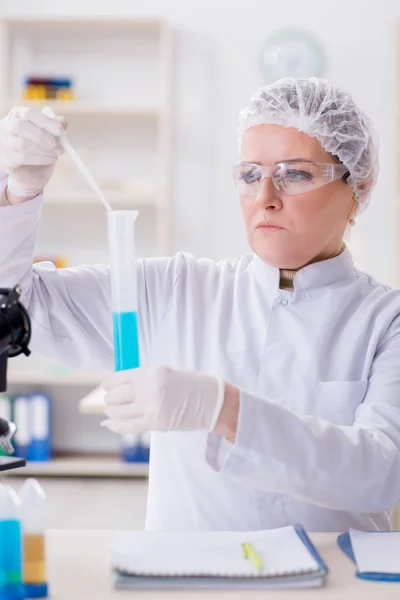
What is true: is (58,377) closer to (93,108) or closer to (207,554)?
(93,108)

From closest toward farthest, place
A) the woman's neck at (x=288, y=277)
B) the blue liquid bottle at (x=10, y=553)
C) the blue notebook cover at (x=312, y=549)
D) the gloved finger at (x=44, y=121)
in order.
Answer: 1. the blue liquid bottle at (x=10, y=553)
2. the blue notebook cover at (x=312, y=549)
3. the gloved finger at (x=44, y=121)
4. the woman's neck at (x=288, y=277)

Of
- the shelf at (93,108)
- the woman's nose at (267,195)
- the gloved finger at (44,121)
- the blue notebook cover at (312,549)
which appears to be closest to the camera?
the blue notebook cover at (312,549)

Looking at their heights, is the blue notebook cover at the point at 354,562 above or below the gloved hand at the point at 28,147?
below

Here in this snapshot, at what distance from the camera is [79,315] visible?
5.29 ft

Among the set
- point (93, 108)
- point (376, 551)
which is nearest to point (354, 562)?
point (376, 551)

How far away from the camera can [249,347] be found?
1580 mm

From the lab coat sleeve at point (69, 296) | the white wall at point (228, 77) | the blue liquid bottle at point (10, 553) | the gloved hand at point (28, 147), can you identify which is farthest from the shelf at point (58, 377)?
the blue liquid bottle at point (10, 553)

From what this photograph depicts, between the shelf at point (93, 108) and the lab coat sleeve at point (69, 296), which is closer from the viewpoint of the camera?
the lab coat sleeve at point (69, 296)

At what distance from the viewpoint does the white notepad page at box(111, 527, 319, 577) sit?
3.59 feet

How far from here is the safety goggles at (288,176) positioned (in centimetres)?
156

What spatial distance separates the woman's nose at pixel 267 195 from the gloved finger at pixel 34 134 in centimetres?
40

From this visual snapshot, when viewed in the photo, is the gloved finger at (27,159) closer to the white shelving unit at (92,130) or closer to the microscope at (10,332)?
the microscope at (10,332)

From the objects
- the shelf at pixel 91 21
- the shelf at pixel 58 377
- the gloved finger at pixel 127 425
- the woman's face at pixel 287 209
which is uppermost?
the shelf at pixel 91 21

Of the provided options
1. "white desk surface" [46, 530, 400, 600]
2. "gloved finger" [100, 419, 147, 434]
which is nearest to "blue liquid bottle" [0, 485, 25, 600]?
"white desk surface" [46, 530, 400, 600]
